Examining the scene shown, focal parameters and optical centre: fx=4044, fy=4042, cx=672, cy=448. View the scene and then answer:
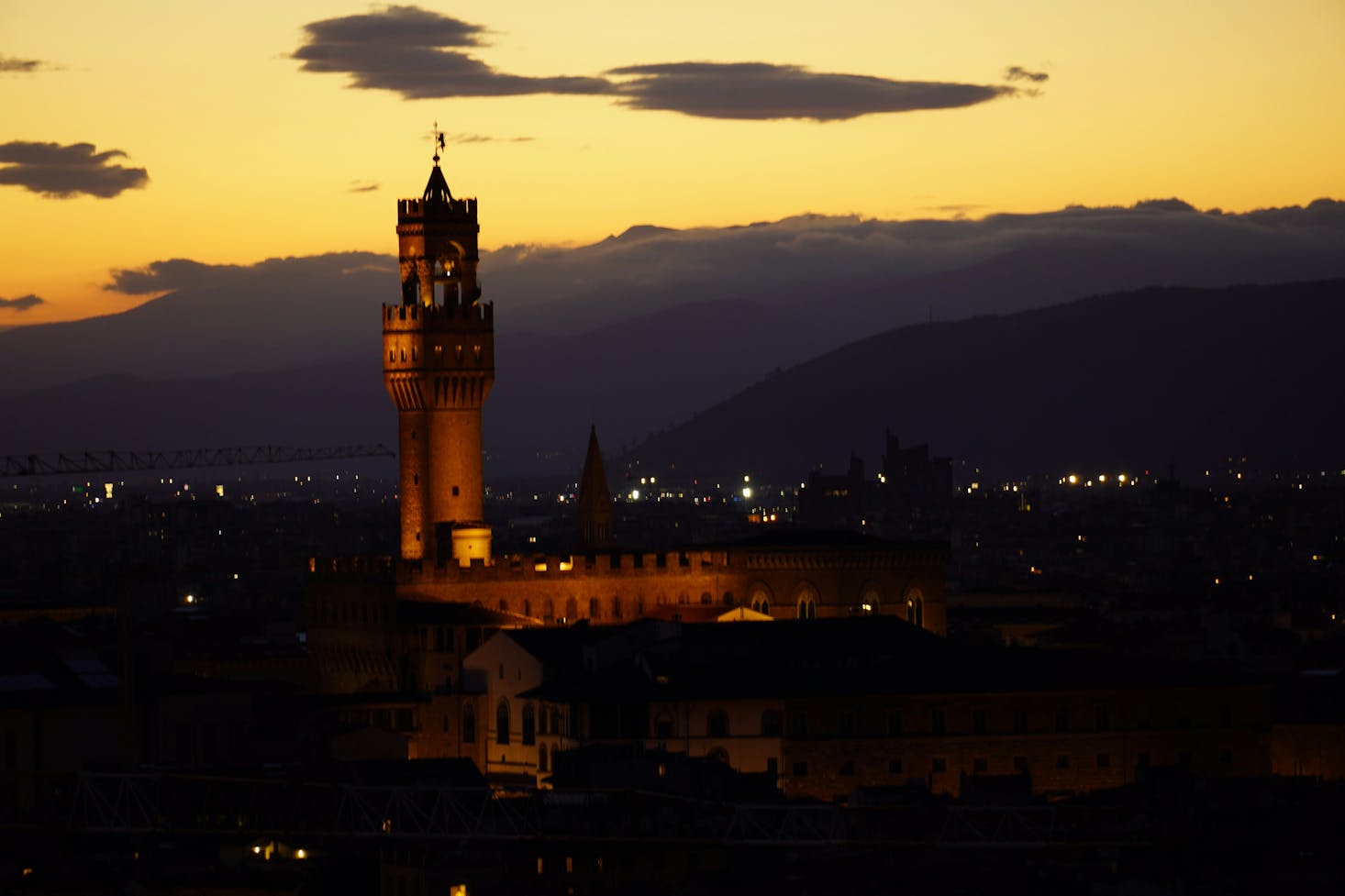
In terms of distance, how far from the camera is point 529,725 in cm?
10294

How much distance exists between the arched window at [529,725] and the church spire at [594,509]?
979 inches

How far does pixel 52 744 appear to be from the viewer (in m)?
97.5

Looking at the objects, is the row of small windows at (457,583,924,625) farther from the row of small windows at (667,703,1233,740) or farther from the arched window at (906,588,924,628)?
the row of small windows at (667,703,1233,740)

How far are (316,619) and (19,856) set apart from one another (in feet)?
126

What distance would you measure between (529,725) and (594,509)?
26213 mm

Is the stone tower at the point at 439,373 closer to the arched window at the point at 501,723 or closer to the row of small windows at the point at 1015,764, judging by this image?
the arched window at the point at 501,723

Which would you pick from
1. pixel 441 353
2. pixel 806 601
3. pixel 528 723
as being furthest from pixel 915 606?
pixel 528 723

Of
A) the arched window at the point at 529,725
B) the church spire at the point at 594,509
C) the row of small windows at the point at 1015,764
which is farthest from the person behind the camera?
the church spire at the point at 594,509

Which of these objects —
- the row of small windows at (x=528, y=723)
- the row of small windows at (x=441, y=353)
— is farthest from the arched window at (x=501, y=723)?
the row of small windows at (x=441, y=353)

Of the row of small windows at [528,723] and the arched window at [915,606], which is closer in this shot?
the row of small windows at [528,723]

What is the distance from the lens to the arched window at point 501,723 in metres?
105

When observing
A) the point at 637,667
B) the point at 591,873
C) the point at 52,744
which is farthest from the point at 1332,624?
the point at 591,873

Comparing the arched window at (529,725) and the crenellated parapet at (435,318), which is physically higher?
the crenellated parapet at (435,318)

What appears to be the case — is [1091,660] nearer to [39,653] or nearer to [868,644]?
[868,644]
